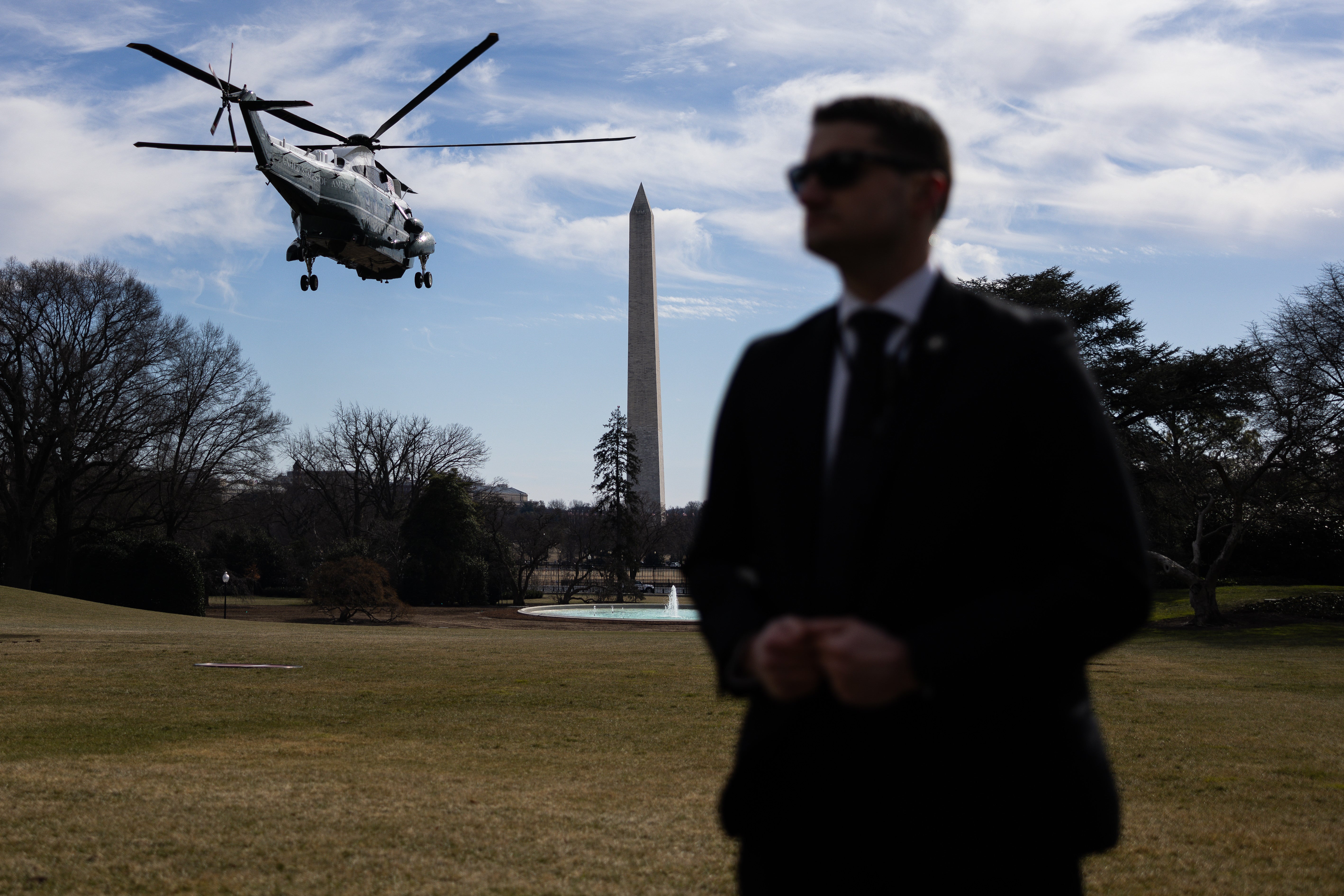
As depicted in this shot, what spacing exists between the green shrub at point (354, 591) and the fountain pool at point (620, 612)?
5758mm

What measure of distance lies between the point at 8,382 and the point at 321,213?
2968cm

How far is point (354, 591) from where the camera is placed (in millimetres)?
37719

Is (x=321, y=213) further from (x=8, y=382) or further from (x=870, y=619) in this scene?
(x=8, y=382)

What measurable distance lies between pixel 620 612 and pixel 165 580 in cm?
1781

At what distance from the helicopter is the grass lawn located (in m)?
8.23

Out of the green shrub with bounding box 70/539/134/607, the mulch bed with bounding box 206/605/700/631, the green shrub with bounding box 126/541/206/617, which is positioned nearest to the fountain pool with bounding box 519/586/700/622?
the mulch bed with bounding box 206/605/700/631

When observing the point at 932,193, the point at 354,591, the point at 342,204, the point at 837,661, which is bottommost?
the point at 354,591

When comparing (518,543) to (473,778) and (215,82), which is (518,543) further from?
(473,778)

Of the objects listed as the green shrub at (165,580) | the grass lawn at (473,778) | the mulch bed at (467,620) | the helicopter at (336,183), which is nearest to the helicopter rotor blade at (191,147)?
the helicopter at (336,183)

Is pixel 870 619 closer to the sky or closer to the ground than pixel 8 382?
closer to the ground

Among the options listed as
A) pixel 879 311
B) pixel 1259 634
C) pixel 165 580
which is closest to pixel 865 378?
pixel 879 311

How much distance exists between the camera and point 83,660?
1892 centimetres

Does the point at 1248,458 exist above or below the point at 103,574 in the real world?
above

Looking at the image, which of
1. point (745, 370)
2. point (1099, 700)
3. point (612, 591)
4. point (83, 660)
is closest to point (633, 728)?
point (1099, 700)
